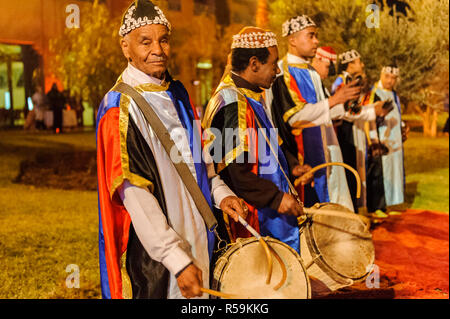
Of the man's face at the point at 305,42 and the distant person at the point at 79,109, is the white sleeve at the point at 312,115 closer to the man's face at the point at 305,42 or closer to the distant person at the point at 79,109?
the man's face at the point at 305,42

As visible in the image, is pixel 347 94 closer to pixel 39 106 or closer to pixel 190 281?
pixel 190 281

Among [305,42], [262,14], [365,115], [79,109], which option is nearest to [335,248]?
[305,42]

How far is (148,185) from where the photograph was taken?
198 cm

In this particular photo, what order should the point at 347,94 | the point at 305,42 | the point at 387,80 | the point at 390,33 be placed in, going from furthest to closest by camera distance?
the point at 390,33, the point at 387,80, the point at 305,42, the point at 347,94

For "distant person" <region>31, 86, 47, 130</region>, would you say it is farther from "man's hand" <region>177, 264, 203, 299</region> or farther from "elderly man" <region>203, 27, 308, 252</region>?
"man's hand" <region>177, 264, 203, 299</region>

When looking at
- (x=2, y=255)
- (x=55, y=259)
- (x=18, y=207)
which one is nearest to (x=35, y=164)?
(x=18, y=207)

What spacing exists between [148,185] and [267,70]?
123 centimetres

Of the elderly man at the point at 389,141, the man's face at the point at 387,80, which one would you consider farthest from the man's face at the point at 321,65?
the man's face at the point at 387,80

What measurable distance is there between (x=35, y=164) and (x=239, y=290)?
5.84 metres

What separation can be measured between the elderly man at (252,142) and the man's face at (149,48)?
625 millimetres

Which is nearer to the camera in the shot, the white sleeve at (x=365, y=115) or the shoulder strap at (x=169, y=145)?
the shoulder strap at (x=169, y=145)

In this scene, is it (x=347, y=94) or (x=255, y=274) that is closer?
(x=255, y=274)

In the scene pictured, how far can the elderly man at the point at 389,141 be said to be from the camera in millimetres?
6227

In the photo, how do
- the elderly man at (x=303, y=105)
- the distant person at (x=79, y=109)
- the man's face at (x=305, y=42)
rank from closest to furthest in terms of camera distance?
1. the elderly man at (x=303, y=105)
2. the man's face at (x=305, y=42)
3. the distant person at (x=79, y=109)
